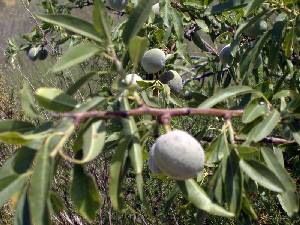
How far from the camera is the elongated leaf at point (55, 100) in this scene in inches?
33.2

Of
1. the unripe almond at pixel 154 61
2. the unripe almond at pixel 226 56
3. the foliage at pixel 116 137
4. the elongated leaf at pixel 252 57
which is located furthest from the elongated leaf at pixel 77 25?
the unripe almond at pixel 226 56

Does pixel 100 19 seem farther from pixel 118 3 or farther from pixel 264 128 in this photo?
pixel 118 3

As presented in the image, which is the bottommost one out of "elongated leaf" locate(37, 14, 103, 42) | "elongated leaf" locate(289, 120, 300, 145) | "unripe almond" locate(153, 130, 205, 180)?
"elongated leaf" locate(289, 120, 300, 145)

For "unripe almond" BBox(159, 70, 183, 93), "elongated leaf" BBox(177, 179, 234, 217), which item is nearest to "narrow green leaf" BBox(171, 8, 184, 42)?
"unripe almond" BBox(159, 70, 183, 93)

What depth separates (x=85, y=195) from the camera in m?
0.88

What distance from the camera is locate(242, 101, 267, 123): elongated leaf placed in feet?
3.42

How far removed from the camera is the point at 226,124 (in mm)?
1022

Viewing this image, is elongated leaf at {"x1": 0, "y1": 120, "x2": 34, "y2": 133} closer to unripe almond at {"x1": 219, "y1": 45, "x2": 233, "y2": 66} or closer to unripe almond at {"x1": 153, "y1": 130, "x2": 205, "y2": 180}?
unripe almond at {"x1": 153, "y1": 130, "x2": 205, "y2": 180}

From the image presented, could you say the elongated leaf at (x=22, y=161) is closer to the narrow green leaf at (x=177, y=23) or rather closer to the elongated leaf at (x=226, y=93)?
the elongated leaf at (x=226, y=93)

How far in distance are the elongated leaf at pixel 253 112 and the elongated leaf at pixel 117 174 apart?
0.29m

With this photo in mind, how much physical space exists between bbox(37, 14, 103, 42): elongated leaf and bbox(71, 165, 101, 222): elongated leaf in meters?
0.25

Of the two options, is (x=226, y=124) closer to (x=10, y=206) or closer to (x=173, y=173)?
(x=173, y=173)

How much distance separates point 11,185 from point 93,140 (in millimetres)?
155

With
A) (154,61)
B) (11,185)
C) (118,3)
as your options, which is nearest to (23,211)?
(11,185)
